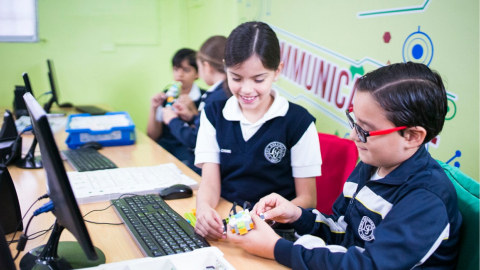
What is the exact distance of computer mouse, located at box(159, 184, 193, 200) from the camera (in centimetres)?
134

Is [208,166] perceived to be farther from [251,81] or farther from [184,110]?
[184,110]

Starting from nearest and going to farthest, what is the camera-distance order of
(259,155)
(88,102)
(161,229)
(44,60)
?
(161,229) → (259,155) → (44,60) → (88,102)

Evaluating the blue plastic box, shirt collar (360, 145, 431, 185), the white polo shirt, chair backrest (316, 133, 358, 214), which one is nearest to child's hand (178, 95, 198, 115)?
the blue plastic box

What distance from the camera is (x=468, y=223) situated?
846 millimetres

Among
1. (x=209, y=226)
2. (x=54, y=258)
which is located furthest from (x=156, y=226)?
(x=54, y=258)

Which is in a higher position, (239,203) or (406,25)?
(406,25)

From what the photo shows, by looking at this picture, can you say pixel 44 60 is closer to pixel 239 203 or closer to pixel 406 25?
pixel 239 203

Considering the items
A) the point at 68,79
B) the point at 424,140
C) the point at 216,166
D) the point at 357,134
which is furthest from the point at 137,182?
the point at 68,79

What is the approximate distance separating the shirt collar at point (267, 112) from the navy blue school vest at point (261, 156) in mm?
20

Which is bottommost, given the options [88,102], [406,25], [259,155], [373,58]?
[88,102]

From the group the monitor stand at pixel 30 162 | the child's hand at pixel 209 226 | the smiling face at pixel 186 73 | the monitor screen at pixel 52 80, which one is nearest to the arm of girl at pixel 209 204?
the child's hand at pixel 209 226

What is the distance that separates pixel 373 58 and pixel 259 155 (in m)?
0.65

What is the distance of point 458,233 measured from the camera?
85cm

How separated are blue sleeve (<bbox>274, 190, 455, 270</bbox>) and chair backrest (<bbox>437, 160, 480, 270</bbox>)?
1.1 inches
